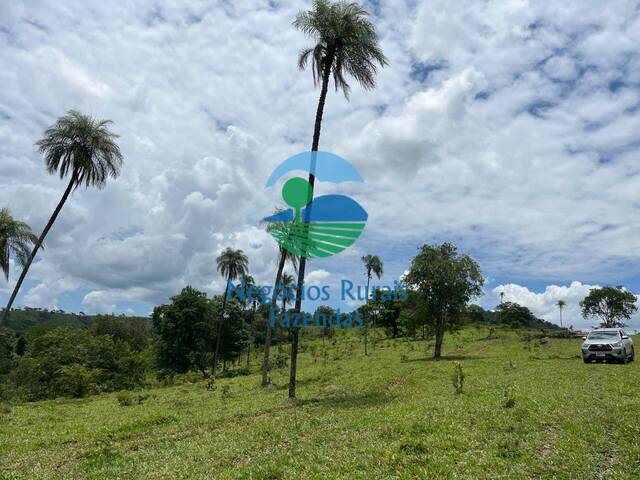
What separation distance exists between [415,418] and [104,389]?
4658 centimetres

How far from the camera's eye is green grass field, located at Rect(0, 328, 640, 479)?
992 cm

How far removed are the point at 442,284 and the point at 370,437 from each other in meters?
35.3

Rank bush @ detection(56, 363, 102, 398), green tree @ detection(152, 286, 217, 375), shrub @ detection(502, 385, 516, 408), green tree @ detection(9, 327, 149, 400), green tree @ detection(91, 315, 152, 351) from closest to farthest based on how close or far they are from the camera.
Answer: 1. shrub @ detection(502, 385, 516, 408)
2. bush @ detection(56, 363, 102, 398)
3. green tree @ detection(9, 327, 149, 400)
4. green tree @ detection(152, 286, 217, 375)
5. green tree @ detection(91, 315, 152, 351)

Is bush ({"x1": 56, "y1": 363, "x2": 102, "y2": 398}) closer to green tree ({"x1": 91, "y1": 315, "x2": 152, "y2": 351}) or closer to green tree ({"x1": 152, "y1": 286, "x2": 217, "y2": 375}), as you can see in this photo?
green tree ({"x1": 152, "y1": 286, "x2": 217, "y2": 375})

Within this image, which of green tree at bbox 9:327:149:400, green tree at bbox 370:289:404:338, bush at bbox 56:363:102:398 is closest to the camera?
bush at bbox 56:363:102:398

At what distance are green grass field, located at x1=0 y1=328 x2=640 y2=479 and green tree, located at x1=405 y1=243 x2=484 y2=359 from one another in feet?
71.3

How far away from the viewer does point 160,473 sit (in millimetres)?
10945

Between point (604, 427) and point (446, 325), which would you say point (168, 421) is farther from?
point (446, 325)

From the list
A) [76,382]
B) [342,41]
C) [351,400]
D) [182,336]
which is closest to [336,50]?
[342,41]

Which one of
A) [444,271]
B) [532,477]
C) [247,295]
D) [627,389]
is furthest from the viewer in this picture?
[247,295]

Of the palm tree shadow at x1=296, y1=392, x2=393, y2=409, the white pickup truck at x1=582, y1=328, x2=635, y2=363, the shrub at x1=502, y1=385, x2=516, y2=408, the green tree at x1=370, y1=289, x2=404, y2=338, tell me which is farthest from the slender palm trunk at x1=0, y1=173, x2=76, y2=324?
the green tree at x1=370, y1=289, x2=404, y2=338

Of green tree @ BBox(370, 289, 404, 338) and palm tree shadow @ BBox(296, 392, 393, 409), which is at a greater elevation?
green tree @ BBox(370, 289, 404, 338)

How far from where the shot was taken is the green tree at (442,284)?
4600 centimetres

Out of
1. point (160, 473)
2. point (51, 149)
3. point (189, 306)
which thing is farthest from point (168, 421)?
point (189, 306)
